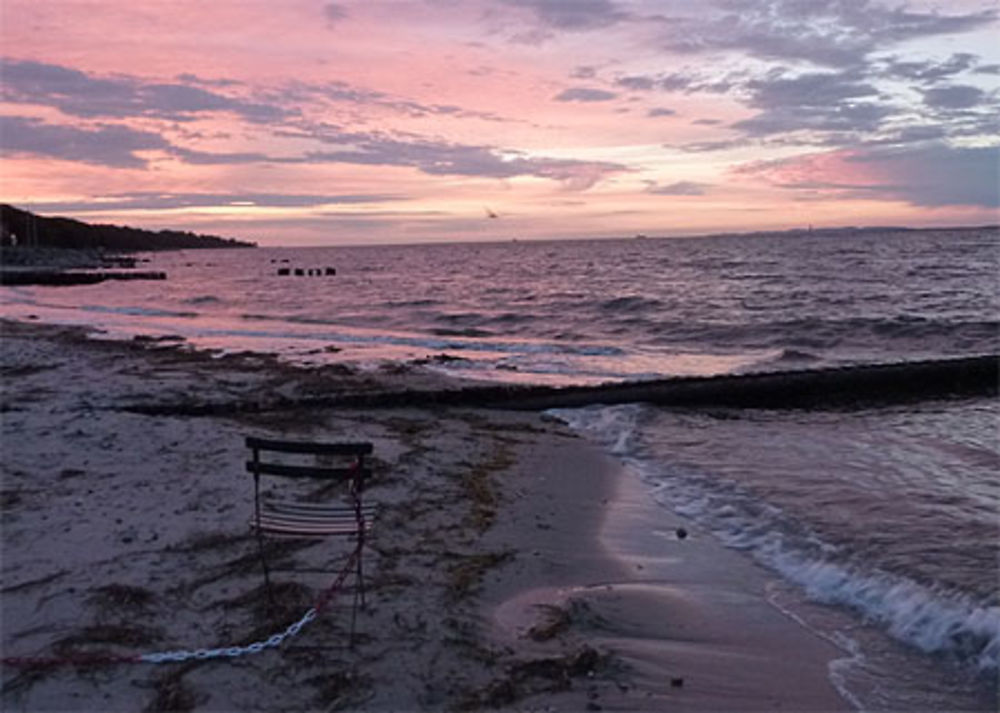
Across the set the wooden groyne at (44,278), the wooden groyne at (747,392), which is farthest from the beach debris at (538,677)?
the wooden groyne at (44,278)

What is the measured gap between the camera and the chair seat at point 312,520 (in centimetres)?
468

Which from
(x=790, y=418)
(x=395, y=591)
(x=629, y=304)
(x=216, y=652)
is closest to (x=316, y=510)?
(x=395, y=591)

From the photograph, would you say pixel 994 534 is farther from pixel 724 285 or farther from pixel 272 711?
pixel 724 285

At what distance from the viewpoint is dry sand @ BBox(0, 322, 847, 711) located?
406 cm

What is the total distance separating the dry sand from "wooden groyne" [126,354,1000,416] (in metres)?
2.59

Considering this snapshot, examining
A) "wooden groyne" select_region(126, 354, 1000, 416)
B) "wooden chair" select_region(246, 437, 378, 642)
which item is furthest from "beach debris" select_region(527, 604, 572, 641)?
"wooden groyne" select_region(126, 354, 1000, 416)

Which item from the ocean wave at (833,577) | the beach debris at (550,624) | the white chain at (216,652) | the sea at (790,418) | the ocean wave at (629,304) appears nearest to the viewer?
the white chain at (216,652)

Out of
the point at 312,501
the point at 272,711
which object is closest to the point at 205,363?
the point at 312,501

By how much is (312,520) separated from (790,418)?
9187 millimetres

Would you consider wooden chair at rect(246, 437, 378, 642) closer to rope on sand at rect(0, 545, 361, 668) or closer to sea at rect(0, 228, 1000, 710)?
rope on sand at rect(0, 545, 361, 668)

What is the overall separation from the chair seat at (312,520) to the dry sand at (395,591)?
47cm

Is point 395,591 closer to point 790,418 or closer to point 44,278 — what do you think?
point 790,418

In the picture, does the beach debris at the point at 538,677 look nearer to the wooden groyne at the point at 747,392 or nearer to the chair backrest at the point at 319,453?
the chair backrest at the point at 319,453

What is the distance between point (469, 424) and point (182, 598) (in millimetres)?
6348
